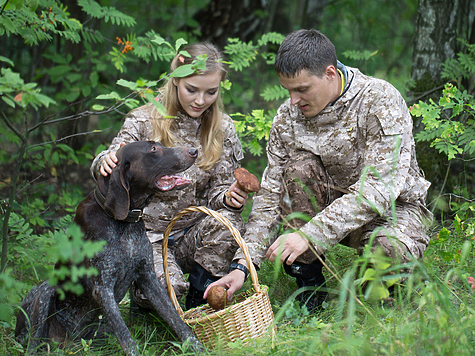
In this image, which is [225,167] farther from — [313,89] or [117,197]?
[117,197]

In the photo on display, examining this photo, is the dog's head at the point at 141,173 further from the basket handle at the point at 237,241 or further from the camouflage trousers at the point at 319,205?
the camouflage trousers at the point at 319,205

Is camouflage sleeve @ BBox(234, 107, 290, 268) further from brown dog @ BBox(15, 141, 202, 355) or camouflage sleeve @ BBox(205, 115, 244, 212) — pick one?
brown dog @ BBox(15, 141, 202, 355)

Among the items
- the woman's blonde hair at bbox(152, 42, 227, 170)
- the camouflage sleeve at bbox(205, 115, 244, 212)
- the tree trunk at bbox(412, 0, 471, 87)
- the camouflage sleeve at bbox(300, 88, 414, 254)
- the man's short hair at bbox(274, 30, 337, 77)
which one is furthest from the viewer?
the tree trunk at bbox(412, 0, 471, 87)

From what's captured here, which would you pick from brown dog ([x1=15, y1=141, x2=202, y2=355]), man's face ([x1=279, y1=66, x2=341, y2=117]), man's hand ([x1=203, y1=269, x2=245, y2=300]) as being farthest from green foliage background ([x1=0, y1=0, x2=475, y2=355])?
man's face ([x1=279, y1=66, x2=341, y2=117])

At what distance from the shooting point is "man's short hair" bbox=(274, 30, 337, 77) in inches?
123

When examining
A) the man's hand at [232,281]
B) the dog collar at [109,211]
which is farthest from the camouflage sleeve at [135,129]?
the man's hand at [232,281]

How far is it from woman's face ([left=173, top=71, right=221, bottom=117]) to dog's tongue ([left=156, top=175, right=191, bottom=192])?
0.81 m

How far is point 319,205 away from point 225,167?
954mm

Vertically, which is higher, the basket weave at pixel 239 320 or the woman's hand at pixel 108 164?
the woman's hand at pixel 108 164

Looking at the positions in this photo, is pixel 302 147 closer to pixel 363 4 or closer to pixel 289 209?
pixel 289 209

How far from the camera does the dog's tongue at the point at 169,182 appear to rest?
299 centimetres

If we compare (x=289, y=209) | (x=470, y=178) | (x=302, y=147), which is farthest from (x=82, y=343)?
(x=470, y=178)

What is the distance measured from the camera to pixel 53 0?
4262 mm

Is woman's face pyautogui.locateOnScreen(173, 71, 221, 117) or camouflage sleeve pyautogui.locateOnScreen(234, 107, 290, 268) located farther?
woman's face pyautogui.locateOnScreen(173, 71, 221, 117)
